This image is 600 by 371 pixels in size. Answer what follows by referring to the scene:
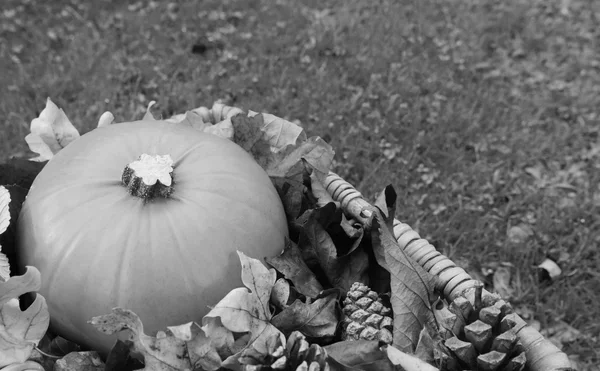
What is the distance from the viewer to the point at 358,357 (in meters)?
1.34

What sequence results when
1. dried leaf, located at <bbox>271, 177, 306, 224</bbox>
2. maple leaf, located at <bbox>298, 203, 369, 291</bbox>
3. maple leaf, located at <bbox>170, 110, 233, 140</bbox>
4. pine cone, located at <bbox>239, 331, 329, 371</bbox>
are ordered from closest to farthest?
pine cone, located at <bbox>239, 331, 329, 371</bbox> → maple leaf, located at <bbox>298, 203, 369, 291</bbox> → dried leaf, located at <bbox>271, 177, 306, 224</bbox> → maple leaf, located at <bbox>170, 110, 233, 140</bbox>

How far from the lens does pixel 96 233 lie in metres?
1.36

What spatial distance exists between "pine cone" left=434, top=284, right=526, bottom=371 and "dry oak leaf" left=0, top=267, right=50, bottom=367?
0.81 metres

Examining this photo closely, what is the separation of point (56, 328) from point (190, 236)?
0.39 meters

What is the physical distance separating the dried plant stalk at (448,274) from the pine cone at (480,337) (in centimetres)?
2

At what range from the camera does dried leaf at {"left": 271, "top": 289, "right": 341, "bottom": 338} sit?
1.42 metres

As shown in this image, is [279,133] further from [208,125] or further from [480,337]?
[480,337]

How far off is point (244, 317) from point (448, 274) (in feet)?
1.60

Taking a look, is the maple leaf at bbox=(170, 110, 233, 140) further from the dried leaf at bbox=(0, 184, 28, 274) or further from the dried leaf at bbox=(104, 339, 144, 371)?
the dried leaf at bbox=(104, 339, 144, 371)

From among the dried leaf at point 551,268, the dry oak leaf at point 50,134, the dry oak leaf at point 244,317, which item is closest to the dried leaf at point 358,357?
the dry oak leaf at point 244,317

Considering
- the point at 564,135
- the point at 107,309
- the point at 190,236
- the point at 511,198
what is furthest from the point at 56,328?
the point at 564,135

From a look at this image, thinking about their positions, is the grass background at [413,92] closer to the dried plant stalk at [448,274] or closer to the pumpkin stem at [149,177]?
the dried plant stalk at [448,274]

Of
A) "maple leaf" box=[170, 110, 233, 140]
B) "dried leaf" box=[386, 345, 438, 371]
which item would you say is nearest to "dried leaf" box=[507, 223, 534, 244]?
"maple leaf" box=[170, 110, 233, 140]

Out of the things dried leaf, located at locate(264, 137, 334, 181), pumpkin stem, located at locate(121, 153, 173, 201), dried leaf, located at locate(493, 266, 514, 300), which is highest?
pumpkin stem, located at locate(121, 153, 173, 201)
